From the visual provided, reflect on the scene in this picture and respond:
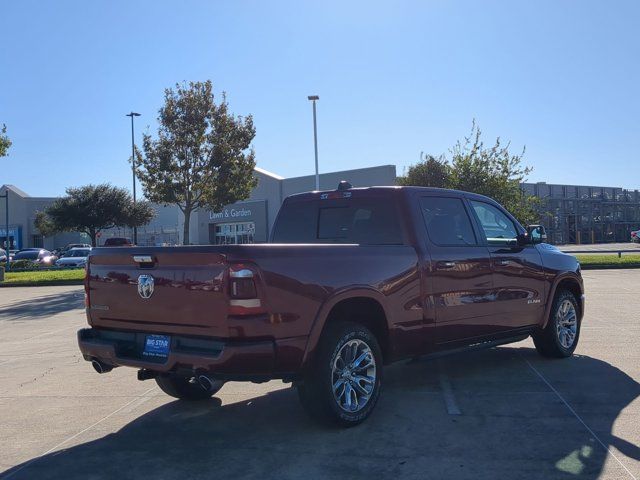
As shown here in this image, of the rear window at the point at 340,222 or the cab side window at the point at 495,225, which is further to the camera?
the cab side window at the point at 495,225

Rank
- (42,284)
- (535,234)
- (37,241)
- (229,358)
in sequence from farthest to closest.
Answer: (37,241) → (42,284) → (535,234) → (229,358)

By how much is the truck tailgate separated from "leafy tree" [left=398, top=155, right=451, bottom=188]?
80.6 feet

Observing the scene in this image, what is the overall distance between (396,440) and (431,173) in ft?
83.4

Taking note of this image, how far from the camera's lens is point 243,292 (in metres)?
4.16

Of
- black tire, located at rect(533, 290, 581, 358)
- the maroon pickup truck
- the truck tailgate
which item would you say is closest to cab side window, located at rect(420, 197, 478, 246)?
the maroon pickup truck

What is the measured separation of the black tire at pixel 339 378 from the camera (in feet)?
15.1

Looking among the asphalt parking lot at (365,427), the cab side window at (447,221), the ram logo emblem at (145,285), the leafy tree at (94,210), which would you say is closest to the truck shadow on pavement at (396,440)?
the asphalt parking lot at (365,427)

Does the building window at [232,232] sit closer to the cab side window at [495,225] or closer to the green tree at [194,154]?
the green tree at [194,154]

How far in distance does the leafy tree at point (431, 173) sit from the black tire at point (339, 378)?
2413cm

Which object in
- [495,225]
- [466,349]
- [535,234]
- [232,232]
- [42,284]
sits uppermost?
[232,232]

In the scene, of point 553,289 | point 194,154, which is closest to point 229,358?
point 553,289

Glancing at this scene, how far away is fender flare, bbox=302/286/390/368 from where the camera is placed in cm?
448

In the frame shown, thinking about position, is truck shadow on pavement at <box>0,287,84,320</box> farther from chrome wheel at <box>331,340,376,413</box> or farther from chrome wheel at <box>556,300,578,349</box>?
chrome wheel at <box>556,300,578,349</box>

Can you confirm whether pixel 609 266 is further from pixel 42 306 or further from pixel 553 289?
pixel 42 306
